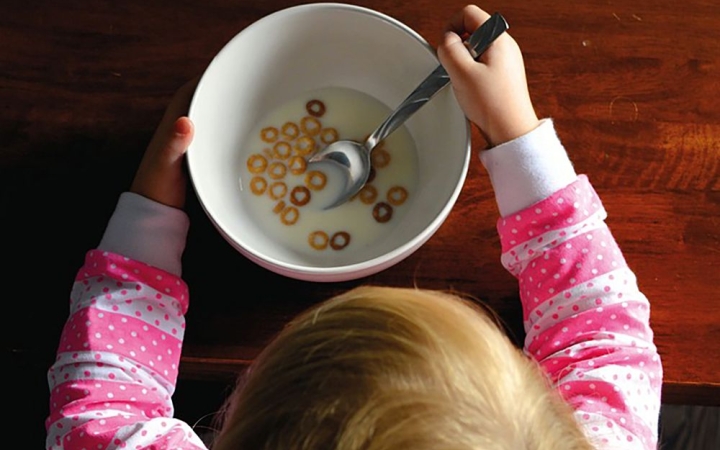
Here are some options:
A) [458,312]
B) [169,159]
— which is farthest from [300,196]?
[458,312]

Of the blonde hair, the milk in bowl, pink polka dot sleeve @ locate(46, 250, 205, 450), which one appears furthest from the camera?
the milk in bowl

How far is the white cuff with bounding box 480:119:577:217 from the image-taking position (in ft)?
2.34

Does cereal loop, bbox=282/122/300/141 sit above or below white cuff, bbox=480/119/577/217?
above

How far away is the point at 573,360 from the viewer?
0.69 meters

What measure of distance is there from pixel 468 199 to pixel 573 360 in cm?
17

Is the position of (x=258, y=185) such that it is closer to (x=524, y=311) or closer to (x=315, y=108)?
(x=315, y=108)

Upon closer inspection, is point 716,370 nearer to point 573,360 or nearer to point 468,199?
point 573,360

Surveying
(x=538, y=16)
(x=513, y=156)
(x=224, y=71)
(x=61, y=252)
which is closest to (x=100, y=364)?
(x=61, y=252)

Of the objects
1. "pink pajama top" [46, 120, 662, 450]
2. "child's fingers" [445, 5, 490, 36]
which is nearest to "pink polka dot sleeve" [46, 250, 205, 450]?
"pink pajama top" [46, 120, 662, 450]

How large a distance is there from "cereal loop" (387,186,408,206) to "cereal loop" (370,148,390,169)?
0.08ft

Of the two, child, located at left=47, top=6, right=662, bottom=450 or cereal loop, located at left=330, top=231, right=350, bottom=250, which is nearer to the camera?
child, located at left=47, top=6, right=662, bottom=450

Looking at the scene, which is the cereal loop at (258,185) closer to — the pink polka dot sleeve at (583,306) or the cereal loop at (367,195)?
the cereal loop at (367,195)

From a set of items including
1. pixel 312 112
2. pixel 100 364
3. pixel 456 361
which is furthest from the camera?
pixel 312 112

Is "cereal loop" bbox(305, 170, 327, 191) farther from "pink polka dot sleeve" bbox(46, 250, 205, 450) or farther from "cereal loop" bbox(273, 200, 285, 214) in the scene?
"pink polka dot sleeve" bbox(46, 250, 205, 450)
